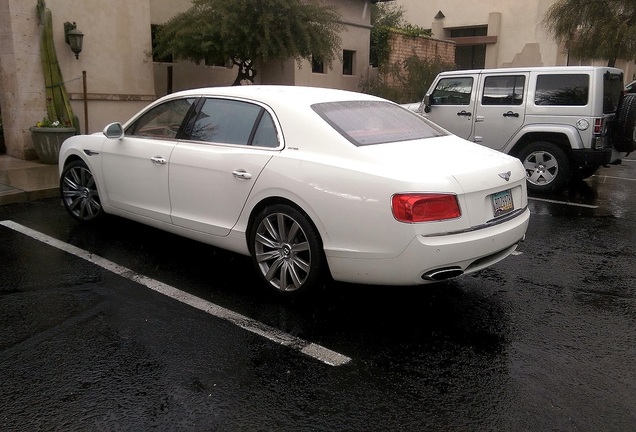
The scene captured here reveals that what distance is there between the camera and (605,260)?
5.69 metres

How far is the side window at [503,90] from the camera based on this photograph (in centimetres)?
913

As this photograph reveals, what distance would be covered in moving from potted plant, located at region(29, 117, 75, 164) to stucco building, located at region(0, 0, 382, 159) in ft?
1.77

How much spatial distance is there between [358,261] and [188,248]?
2441mm

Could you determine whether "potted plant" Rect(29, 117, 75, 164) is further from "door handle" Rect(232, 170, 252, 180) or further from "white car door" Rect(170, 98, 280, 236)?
"door handle" Rect(232, 170, 252, 180)

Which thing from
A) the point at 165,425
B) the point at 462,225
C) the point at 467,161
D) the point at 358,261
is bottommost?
the point at 165,425

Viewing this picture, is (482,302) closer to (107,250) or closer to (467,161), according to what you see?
(467,161)

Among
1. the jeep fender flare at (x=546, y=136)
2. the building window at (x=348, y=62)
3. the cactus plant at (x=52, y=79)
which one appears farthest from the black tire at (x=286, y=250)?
the building window at (x=348, y=62)

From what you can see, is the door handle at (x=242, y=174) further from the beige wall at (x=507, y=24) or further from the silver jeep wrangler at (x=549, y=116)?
the beige wall at (x=507, y=24)

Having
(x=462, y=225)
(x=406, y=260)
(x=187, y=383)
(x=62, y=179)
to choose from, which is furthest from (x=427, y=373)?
(x=62, y=179)

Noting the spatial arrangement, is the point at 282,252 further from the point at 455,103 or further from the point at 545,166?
the point at 455,103

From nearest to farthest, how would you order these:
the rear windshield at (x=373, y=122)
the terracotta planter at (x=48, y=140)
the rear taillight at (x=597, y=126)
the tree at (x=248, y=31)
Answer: the rear windshield at (x=373, y=122) → the rear taillight at (x=597, y=126) → the terracotta planter at (x=48, y=140) → the tree at (x=248, y=31)

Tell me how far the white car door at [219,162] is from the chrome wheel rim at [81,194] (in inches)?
63.9

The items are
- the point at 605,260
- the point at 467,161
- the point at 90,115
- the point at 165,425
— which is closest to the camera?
the point at 165,425

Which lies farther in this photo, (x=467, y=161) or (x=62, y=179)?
(x=62, y=179)
